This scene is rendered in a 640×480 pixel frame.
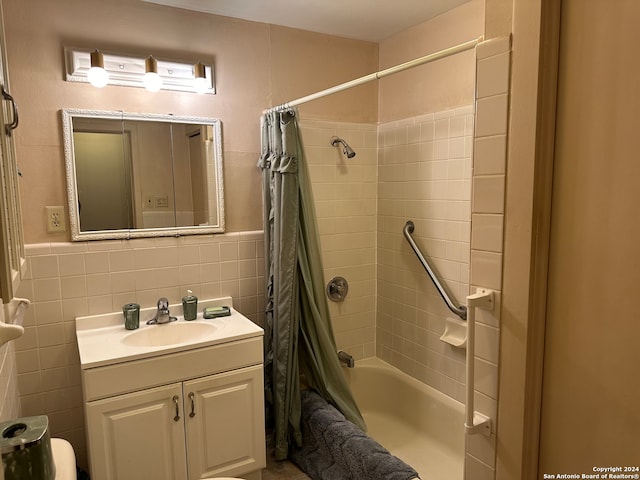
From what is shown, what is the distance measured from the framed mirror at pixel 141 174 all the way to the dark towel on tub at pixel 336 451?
1123 millimetres

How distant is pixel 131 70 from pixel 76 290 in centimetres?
110

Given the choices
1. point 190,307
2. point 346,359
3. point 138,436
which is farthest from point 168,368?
point 346,359

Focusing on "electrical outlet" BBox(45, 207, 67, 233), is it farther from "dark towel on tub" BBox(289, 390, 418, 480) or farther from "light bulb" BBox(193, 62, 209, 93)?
"dark towel on tub" BBox(289, 390, 418, 480)

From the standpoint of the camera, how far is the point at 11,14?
1898 millimetres

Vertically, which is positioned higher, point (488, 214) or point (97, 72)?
point (97, 72)

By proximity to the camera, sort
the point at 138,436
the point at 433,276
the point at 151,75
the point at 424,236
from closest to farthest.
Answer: the point at 138,436 → the point at 151,75 → the point at 433,276 → the point at 424,236

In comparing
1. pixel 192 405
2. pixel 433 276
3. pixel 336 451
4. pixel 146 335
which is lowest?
pixel 336 451

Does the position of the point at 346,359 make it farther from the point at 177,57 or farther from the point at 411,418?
the point at 177,57

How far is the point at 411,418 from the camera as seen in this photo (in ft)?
8.66

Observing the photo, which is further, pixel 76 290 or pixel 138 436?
pixel 76 290

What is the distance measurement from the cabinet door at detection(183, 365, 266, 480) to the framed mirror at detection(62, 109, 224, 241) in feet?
2.65

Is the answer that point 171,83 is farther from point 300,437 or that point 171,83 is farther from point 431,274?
point 300,437

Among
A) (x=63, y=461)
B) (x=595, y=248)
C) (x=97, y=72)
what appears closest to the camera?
(x=595, y=248)

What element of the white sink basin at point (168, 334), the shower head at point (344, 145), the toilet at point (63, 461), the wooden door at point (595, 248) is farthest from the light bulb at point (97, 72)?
the wooden door at point (595, 248)
